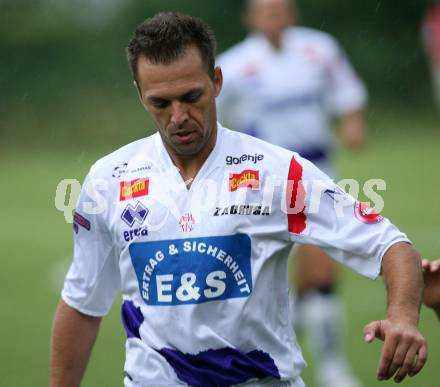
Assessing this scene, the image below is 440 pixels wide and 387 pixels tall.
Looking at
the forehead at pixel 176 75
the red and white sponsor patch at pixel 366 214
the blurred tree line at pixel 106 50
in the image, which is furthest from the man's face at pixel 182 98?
the blurred tree line at pixel 106 50

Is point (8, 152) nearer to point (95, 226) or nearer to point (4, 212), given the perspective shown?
point (4, 212)

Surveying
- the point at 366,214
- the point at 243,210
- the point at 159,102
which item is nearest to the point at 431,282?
the point at 366,214

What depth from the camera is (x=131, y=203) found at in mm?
3764

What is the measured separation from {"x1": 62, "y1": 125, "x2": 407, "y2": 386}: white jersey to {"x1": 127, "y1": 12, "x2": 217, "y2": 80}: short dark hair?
1.09ft

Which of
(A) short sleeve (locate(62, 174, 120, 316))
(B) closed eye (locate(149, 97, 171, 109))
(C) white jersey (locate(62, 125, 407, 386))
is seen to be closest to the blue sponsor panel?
(C) white jersey (locate(62, 125, 407, 386))

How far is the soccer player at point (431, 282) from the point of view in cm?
380

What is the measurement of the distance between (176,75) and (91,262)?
748mm

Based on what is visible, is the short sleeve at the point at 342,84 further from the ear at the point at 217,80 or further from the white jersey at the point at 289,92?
the ear at the point at 217,80

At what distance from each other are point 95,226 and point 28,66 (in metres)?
18.4

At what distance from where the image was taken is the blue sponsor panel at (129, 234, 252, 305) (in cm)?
363

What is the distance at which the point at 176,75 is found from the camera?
11.9 ft

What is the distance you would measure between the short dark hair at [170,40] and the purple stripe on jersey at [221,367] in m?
0.92

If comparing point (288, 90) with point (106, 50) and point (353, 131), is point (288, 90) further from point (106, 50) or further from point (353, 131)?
point (106, 50)

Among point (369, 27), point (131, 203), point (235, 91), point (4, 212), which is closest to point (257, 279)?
point (131, 203)
